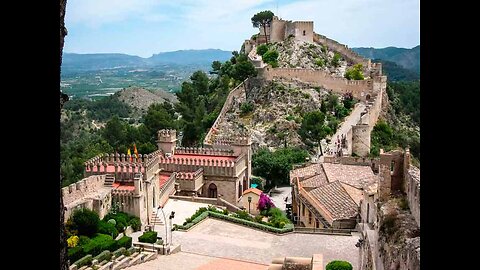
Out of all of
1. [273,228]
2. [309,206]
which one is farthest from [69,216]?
[309,206]

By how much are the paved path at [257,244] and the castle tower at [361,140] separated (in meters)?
16.4

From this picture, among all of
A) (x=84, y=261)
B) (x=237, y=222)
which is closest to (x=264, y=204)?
(x=237, y=222)

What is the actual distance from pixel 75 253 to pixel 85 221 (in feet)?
6.38

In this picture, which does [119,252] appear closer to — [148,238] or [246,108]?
[148,238]

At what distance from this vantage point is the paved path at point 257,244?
1940cm

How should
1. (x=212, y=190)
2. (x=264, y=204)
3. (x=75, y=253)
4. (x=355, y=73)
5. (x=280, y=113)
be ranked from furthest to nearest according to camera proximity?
(x=355, y=73)
(x=280, y=113)
(x=212, y=190)
(x=264, y=204)
(x=75, y=253)

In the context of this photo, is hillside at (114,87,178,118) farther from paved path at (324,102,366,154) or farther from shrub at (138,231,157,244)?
shrub at (138,231,157,244)

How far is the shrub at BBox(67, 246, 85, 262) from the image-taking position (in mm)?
17844

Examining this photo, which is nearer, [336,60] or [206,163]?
[206,163]

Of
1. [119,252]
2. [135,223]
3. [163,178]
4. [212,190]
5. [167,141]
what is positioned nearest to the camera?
[119,252]

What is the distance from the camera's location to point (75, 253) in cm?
1788

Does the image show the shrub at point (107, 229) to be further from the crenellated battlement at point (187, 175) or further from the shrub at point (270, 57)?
the shrub at point (270, 57)

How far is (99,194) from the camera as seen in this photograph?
22719mm

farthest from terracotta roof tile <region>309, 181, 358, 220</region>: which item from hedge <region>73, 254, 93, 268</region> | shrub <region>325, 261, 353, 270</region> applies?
hedge <region>73, 254, 93, 268</region>
